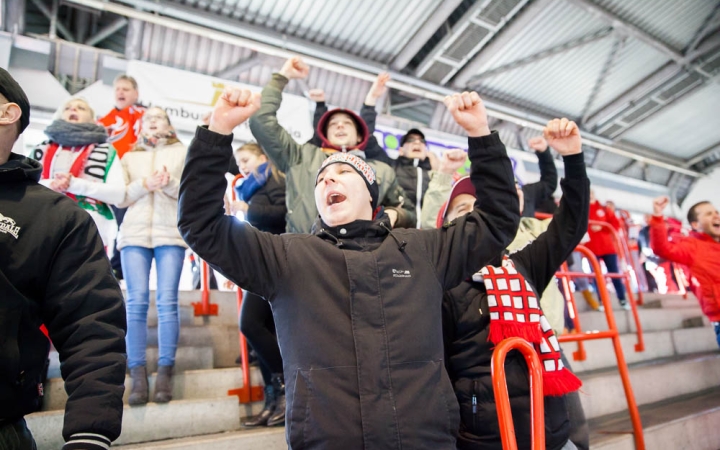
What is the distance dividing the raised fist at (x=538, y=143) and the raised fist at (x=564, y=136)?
0.84m

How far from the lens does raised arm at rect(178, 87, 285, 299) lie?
1.36m

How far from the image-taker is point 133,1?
5379mm

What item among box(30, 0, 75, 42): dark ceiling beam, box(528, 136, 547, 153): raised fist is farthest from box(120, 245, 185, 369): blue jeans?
box(30, 0, 75, 42): dark ceiling beam

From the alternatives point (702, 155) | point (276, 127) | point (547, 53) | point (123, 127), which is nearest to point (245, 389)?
point (276, 127)

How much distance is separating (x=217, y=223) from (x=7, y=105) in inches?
23.8

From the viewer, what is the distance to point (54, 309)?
117 centimetres

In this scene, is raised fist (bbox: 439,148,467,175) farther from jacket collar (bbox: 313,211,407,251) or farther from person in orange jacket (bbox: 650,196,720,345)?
jacket collar (bbox: 313,211,407,251)

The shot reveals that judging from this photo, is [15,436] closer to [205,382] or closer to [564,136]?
[205,382]

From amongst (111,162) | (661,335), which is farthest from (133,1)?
(661,335)

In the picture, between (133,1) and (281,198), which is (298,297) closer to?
(281,198)

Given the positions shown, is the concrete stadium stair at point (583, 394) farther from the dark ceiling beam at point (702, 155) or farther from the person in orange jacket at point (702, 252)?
the dark ceiling beam at point (702, 155)

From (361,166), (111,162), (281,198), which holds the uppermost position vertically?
(111,162)

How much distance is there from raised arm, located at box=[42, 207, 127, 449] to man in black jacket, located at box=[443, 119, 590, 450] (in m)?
1.10

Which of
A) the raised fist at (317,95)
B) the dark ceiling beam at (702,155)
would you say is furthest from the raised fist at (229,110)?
the dark ceiling beam at (702,155)
